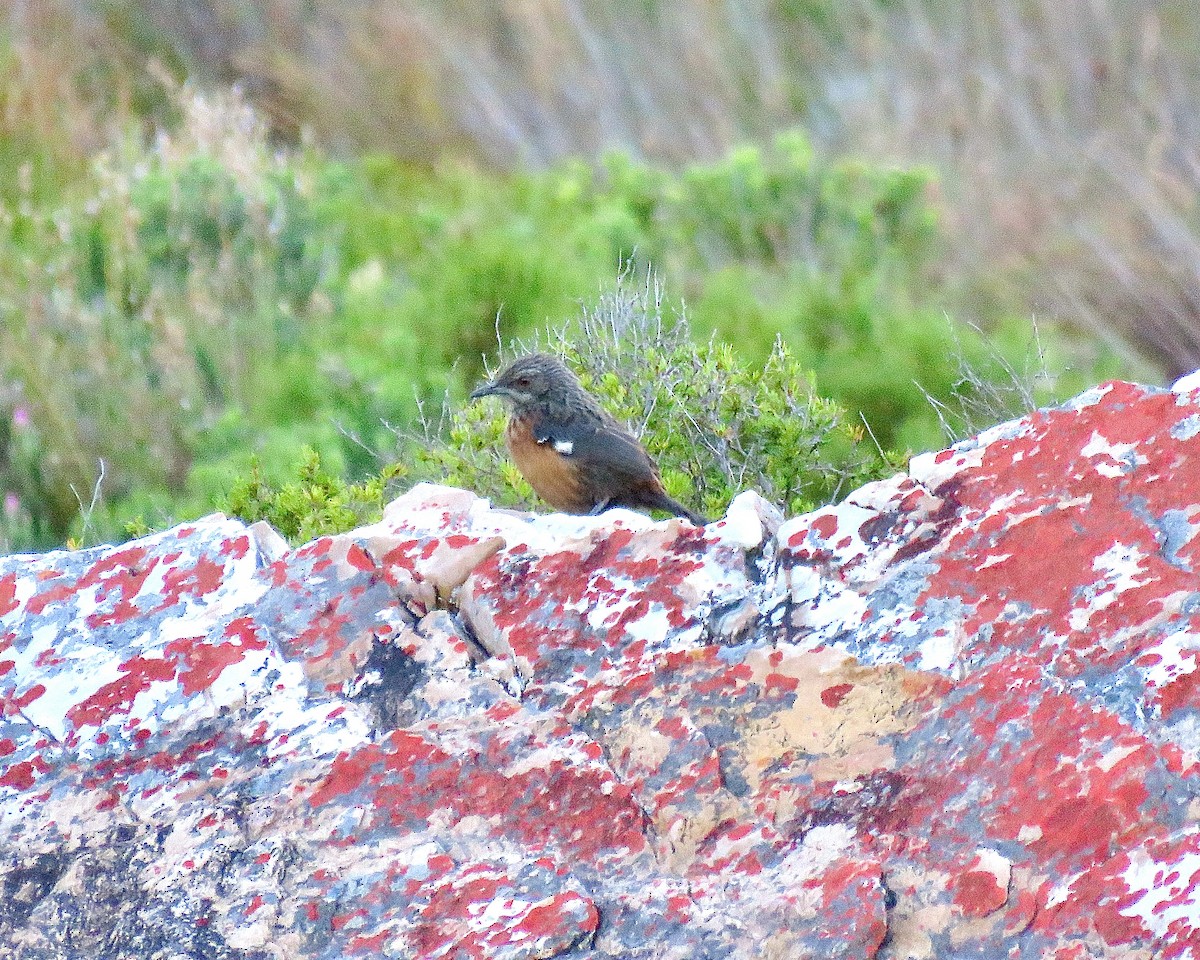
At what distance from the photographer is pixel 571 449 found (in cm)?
524

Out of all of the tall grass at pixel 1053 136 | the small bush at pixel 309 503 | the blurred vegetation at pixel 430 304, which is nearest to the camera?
the small bush at pixel 309 503

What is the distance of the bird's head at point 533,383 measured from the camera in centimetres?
547

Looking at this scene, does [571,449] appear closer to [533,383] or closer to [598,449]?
[598,449]

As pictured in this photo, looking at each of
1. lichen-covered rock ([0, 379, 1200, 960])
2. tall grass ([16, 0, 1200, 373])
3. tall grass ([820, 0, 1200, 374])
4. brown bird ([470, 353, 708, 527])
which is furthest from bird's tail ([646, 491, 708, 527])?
tall grass ([16, 0, 1200, 373])

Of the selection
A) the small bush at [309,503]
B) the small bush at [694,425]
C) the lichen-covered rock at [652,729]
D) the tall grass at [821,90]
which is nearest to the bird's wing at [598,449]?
the small bush at [694,425]

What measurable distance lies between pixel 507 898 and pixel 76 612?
1.11 m

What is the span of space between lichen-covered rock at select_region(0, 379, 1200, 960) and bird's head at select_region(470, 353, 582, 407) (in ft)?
6.47

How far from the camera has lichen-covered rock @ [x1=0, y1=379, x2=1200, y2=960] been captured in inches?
114

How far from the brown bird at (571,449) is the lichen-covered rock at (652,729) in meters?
1.66

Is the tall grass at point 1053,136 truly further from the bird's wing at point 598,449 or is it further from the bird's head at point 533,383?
the bird's wing at point 598,449

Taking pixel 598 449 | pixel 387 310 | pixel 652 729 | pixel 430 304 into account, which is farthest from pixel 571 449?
pixel 387 310

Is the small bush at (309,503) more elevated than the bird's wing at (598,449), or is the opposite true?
the small bush at (309,503)

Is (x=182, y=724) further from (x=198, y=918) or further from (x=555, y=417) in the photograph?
(x=555, y=417)

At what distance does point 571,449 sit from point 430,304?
3.49m
